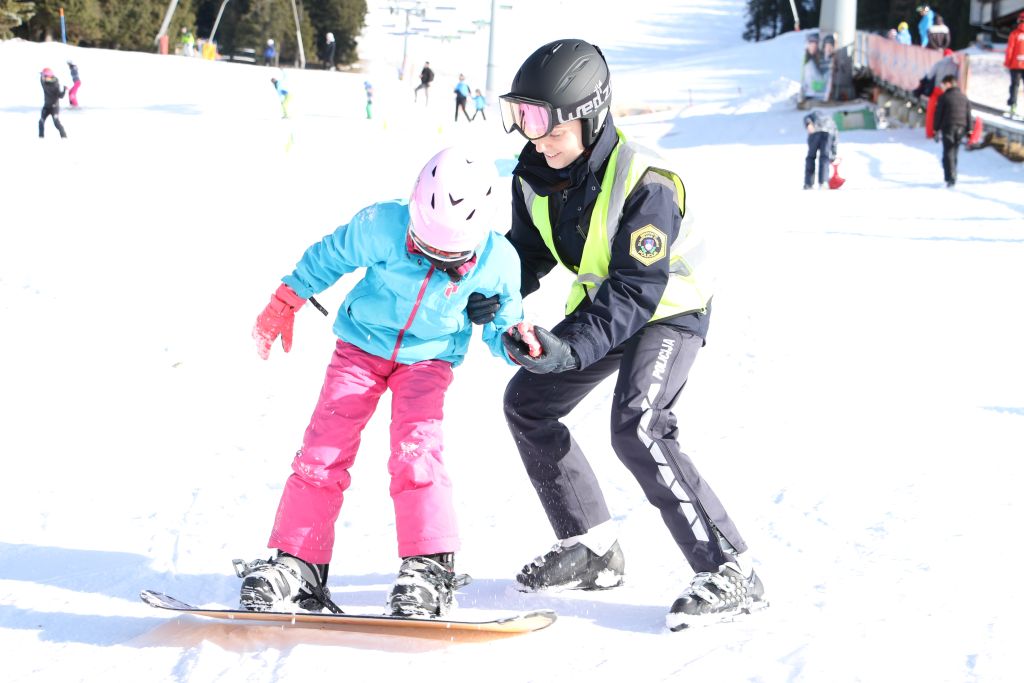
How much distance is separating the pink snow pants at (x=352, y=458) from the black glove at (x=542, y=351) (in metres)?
0.52

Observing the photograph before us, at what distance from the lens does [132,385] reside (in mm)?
6965

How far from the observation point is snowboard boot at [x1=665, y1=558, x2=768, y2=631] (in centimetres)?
350

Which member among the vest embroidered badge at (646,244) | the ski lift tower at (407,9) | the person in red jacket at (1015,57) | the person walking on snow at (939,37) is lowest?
the vest embroidered badge at (646,244)

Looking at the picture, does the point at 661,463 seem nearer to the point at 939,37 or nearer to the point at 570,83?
the point at 570,83

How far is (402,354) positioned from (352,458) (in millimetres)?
399

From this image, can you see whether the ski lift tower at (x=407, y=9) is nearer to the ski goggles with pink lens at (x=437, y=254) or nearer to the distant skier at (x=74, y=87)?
the distant skier at (x=74, y=87)

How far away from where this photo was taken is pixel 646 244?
3434 mm

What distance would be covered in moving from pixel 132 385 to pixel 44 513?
209cm

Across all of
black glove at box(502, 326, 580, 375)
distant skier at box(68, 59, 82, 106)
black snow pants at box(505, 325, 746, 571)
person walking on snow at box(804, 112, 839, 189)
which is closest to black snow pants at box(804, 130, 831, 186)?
person walking on snow at box(804, 112, 839, 189)

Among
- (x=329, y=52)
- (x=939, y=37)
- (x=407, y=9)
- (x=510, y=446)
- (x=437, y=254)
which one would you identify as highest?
(x=407, y=9)

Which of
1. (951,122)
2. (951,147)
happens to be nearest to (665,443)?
(951,147)

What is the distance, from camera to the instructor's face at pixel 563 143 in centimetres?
355

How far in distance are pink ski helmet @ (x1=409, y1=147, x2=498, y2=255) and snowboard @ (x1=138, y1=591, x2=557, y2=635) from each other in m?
1.15

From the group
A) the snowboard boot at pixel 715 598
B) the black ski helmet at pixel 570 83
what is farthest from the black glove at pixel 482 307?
the snowboard boot at pixel 715 598
